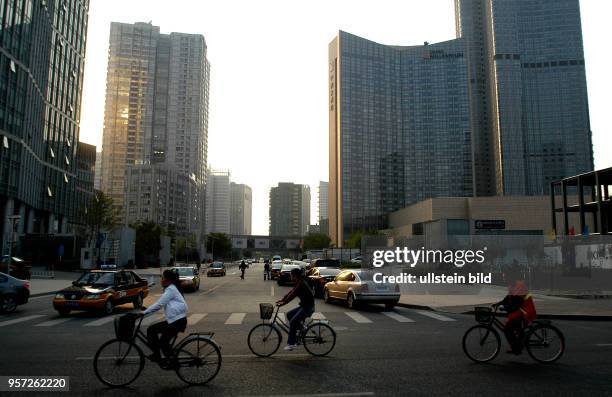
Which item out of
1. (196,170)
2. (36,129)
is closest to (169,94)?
(196,170)

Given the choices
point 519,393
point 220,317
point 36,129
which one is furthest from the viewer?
point 36,129

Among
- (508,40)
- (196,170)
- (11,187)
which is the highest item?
(508,40)

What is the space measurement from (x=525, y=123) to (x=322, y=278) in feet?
527

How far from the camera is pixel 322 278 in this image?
24.4 m

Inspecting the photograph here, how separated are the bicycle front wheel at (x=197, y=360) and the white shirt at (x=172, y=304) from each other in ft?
1.31

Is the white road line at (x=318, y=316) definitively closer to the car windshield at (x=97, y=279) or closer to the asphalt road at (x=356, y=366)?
the asphalt road at (x=356, y=366)

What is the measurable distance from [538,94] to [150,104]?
437 ft

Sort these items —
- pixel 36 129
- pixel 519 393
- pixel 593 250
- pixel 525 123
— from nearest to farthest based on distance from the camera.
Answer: pixel 519 393 < pixel 593 250 < pixel 36 129 < pixel 525 123

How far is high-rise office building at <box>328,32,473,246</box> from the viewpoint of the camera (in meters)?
170

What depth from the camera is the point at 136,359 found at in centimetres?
704

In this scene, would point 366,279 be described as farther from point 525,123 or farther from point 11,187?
point 525,123

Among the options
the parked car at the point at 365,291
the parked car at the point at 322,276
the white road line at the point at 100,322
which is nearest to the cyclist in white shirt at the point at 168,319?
the white road line at the point at 100,322

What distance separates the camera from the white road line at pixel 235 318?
14359 millimetres

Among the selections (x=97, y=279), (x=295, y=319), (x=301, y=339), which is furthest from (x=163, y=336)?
(x=97, y=279)
